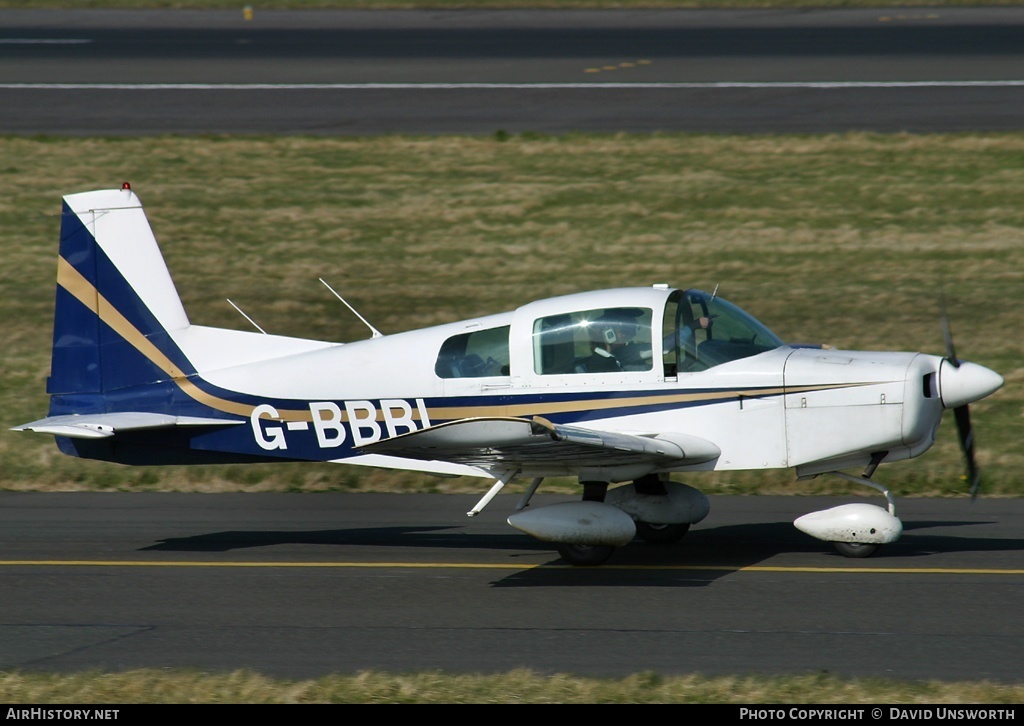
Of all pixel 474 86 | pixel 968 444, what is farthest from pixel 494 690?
pixel 474 86

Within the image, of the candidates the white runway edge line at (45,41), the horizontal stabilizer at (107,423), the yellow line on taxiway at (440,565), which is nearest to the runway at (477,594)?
the yellow line on taxiway at (440,565)

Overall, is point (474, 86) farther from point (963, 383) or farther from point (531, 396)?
point (963, 383)

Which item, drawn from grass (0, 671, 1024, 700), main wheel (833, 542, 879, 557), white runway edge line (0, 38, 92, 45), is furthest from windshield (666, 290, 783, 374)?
white runway edge line (0, 38, 92, 45)

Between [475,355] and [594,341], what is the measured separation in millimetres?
882

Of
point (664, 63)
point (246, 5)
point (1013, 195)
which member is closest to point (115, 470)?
point (1013, 195)

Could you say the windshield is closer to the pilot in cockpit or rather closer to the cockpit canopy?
the cockpit canopy

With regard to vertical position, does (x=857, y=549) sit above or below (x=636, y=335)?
below

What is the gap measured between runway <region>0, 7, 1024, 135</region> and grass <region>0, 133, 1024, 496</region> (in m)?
1.13

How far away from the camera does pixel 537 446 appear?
8.56m

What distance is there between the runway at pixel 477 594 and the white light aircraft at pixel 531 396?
515 mm

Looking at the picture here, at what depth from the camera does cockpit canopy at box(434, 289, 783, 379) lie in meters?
9.17

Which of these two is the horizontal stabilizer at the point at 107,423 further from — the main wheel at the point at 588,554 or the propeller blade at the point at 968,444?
the propeller blade at the point at 968,444

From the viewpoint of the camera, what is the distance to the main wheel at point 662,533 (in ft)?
32.3
